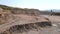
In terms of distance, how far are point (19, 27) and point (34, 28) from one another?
422 cm

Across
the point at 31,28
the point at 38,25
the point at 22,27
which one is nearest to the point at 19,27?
the point at 22,27

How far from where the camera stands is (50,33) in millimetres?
21516

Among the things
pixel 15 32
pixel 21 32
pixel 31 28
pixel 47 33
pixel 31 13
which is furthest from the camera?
pixel 31 13

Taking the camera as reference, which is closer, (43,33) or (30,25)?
(43,33)

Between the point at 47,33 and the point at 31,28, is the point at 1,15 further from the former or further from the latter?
the point at 47,33

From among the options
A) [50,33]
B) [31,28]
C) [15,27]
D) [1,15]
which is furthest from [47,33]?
[1,15]

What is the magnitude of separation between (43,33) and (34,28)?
3264mm

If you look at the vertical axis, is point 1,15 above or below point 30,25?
above

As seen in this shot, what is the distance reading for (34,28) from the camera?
24.3 meters

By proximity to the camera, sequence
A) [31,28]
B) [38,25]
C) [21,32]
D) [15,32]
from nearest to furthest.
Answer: [15,32], [21,32], [31,28], [38,25]

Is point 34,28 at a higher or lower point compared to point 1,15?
lower

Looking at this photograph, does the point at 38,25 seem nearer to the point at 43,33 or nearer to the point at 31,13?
the point at 43,33

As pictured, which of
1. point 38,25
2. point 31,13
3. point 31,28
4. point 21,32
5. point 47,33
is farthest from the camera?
point 31,13

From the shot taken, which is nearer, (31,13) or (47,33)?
(47,33)
